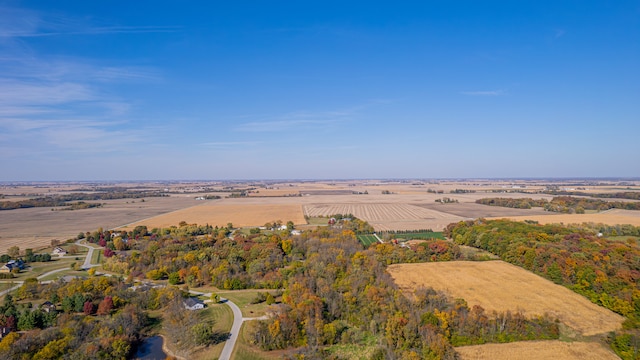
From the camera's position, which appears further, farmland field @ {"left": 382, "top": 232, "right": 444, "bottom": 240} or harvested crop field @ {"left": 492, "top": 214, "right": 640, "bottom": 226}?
harvested crop field @ {"left": 492, "top": 214, "right": 640, "bottom": 226}

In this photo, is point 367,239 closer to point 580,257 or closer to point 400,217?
point 400,217

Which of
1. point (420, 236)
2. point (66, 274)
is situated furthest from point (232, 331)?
point (420, 236)

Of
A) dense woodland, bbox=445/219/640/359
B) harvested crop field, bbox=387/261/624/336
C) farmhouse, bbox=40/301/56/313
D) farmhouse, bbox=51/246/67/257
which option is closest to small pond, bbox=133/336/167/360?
farmhouse, bbox=40/301/56/313

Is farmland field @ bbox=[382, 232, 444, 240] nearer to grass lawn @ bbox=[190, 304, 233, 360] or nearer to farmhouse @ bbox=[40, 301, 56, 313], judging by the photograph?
grass lawn @ bbox=[190, 304, 233, 360]

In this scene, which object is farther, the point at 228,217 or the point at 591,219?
the point at 228,217

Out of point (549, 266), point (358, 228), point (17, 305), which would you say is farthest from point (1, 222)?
point (549, 266)

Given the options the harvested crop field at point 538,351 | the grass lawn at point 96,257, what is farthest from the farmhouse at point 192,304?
the grass lawn at point 96,257
